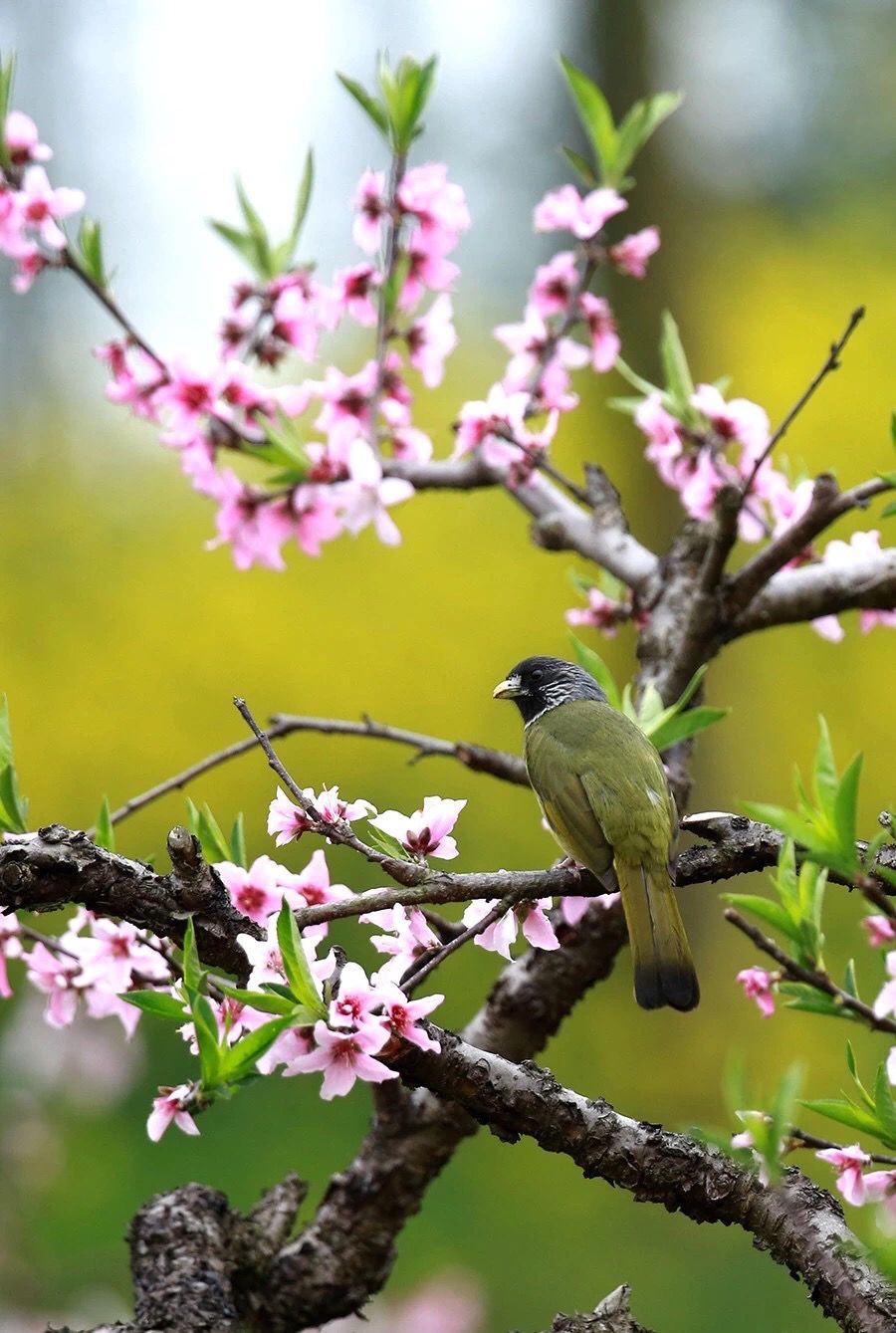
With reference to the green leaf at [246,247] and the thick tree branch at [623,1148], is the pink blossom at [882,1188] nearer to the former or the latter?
the thick tree branch at [623,1148]

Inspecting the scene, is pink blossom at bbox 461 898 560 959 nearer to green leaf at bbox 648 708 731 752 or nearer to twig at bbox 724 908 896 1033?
green leaf at bbox 648 708 731 752

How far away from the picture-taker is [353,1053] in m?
1.49

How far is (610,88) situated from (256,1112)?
607 centimetres

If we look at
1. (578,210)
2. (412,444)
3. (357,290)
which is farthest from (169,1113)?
(578,210)

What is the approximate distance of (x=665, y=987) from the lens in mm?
1837

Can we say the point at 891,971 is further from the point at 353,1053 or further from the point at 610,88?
the point at 610,88

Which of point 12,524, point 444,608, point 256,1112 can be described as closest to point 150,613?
point 12,524

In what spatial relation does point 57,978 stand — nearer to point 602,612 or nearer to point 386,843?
point 386,843

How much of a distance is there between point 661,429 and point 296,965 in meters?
1.67

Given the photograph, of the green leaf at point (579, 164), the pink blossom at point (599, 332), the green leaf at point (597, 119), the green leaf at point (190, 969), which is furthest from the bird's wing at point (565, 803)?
the green leaf at point (597, 119)

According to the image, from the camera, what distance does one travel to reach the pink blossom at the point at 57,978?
2123mm

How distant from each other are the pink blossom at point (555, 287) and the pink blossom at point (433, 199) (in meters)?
0.30

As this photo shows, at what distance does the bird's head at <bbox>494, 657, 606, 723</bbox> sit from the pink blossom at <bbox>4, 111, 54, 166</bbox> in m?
1.36

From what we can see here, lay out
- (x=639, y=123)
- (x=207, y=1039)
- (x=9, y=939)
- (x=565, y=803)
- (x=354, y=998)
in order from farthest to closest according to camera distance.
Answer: (x=639, y=123) → (x=565, y=803) → (x=9, y=939) → (x=354, y=998) → (x=207, y=1039)
